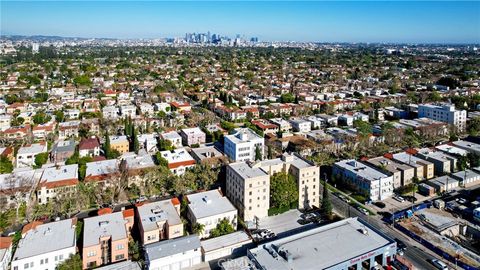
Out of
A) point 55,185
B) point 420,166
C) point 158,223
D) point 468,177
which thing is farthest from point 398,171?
point 55,185

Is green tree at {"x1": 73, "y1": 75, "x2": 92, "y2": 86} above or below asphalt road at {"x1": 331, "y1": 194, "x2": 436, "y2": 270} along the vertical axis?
above

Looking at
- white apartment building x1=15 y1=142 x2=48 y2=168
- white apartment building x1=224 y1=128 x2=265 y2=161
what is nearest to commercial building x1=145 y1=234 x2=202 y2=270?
white apartment building x1=224 y1=128 x2=265 y2=161

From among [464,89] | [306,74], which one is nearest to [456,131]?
[464,89]

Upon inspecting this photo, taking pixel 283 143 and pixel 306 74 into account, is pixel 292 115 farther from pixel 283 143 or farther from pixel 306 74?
pixel 306 74

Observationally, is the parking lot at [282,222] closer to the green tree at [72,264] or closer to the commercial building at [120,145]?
the green tree at [72,264]

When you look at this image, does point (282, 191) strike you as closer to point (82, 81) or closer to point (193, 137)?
point (193, 137)

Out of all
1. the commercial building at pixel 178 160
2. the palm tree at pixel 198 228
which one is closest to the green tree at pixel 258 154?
the commercial building at pixel 178 160

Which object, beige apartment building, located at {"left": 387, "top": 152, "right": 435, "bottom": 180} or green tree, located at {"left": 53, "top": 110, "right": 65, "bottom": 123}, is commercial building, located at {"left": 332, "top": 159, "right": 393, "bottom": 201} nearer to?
beige apartment building, located at {"left": 387, "top": 152, "right": 435, "bottom": 180}
